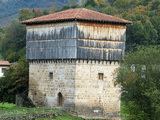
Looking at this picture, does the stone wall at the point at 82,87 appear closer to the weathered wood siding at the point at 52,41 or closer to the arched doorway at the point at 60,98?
the arched doorway at the point at 60,98

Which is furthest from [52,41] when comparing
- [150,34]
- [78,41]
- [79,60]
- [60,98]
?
[150,34]

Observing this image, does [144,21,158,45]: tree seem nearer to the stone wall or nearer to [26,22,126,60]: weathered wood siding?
[26,22,126,60]: weathered wood siding

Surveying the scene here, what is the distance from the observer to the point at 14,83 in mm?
57469

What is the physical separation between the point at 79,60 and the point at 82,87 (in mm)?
2425

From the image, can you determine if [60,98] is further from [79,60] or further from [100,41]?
[100,41]

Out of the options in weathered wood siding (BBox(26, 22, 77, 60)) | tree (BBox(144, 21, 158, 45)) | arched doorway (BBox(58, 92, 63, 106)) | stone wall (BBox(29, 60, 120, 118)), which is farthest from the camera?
tree (BBox(144, 21, 158, 45))

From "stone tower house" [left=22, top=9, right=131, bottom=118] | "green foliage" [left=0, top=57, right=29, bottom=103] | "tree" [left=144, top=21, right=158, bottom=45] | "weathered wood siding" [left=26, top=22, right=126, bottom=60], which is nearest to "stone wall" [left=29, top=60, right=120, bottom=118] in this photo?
"stone tower house" [left=22, top=9, right=131, bottom=118]

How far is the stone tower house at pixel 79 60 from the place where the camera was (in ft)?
155

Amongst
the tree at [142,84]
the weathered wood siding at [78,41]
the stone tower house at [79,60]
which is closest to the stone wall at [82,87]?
the stone tower house at [79,60]

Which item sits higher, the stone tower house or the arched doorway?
the stone tower house

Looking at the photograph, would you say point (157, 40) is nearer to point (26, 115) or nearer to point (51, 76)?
point (51, 76)

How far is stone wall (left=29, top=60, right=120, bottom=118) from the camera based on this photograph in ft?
155

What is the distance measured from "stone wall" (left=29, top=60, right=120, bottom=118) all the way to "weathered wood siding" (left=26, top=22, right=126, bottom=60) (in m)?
0.73

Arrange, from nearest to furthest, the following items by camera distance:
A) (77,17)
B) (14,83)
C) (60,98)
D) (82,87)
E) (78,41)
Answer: (77,17) < (78,41) < (82,87) < (60,98) < (14,83)
